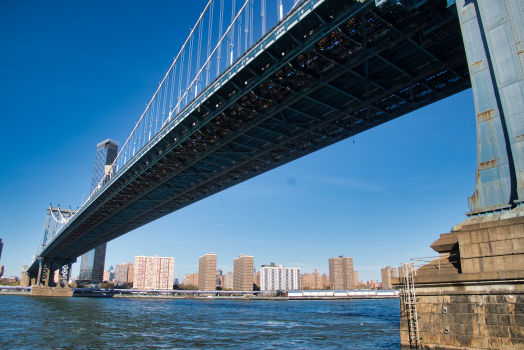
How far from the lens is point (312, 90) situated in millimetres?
23078

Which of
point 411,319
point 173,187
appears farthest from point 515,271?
point 173,187

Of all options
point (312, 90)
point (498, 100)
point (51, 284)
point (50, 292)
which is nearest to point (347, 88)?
point (312, 90)

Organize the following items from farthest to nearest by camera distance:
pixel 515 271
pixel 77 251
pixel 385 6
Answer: pixel 77 251 → pixel 385 6 → pixel 515 271

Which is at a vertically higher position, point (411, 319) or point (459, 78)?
point (459, 78)

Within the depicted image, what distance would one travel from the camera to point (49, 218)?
11956cm

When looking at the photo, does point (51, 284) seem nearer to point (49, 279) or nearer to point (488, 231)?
point (49, 279)

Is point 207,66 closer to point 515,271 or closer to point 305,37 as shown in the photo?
point 305,37

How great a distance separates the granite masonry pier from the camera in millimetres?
9781

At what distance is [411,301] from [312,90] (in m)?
14.5

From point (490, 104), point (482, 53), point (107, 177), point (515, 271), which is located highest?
point (107, 177)

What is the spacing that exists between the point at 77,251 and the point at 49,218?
28.6m

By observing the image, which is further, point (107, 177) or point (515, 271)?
point (107, 177)

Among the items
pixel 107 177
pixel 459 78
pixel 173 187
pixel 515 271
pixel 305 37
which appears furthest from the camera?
pixel 107 177

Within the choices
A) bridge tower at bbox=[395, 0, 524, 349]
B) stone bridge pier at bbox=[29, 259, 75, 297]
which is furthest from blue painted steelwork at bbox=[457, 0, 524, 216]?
stone bridge pier at bbox=[29, 259, 75, 297]
